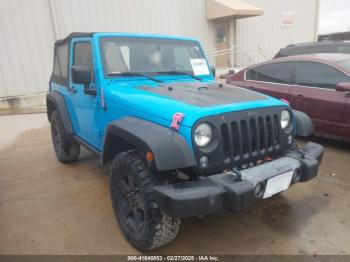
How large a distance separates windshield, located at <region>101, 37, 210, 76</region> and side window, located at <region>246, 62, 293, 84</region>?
2151mm

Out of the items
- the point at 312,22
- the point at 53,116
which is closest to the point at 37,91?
the point at 53,116

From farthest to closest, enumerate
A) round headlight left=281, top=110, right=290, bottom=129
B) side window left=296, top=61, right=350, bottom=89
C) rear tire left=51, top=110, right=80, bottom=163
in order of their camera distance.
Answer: side window left=296, top=61, right=350, bottom=89 < rear tire left=51, top=110, right=80, bottom=163 < round headlight left=281, top=110, right=290, bottom=129

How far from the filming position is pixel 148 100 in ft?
9.32

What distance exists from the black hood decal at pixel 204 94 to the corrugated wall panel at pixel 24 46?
8.75 m

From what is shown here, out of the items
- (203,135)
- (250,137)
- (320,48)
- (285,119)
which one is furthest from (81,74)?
(320,48)

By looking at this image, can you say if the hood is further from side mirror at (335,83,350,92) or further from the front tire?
side mirror at (335,83,350,92)

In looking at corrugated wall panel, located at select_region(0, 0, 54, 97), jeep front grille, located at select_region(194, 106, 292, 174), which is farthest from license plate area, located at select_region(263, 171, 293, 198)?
corrugated wall panel, located at select_region(0, 0, 54, 97)

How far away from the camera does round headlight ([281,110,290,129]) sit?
2.97 meters

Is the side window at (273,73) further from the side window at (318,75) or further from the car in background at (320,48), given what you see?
the car in background at (320,48)

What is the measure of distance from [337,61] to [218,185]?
3875 millimetres

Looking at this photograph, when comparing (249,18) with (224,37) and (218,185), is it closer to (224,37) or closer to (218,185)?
(224,37)

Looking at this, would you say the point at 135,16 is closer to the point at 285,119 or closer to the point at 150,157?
the point at 285,119

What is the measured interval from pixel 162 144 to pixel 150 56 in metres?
1.66

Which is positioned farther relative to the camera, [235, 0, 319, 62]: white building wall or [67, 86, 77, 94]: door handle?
[235, 0, 319, 62]: white building wall
